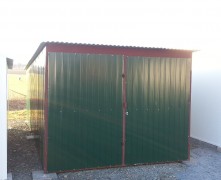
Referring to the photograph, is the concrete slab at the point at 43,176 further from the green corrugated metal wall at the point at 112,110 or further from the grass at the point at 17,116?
the grass at the point at 17,116

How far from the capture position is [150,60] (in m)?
6.47

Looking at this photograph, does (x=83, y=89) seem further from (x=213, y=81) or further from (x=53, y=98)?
(x=213, y=81)

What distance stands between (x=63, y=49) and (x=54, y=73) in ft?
1.63

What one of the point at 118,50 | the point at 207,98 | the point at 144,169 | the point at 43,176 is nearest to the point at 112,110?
the point at 118,50

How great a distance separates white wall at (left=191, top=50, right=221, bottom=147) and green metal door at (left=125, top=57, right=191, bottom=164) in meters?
1.77

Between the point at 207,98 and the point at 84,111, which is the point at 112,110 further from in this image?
the point at 207,98

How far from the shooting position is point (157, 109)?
21.7 ft

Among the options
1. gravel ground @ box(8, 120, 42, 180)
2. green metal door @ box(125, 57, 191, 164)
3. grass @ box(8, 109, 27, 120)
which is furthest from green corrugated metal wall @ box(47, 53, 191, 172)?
grass @ box(8, 109, 27, 120)

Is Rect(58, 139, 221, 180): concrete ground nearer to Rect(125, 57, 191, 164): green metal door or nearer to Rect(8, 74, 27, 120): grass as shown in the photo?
Rect(125, 57, 191, 164): green metal door

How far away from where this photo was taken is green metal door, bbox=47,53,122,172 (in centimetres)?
593

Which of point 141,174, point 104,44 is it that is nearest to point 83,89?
point 104,44

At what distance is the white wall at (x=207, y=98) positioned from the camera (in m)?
8.21

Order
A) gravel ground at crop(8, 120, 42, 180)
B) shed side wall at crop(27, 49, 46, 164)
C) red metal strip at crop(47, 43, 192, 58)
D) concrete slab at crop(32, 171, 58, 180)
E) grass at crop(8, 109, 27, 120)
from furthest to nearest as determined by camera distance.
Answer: grass at crop(8, 109, 27, 120) → shed side wall at crop(27, 49, 46, 164) → gravel ground at crop(8, 120, 42, 180) → red metal strip at crop(47, 43, 192, 58) → concrete slab at crop(32, 171, 58, 180)

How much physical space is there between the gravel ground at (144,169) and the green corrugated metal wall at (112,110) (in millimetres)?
201
